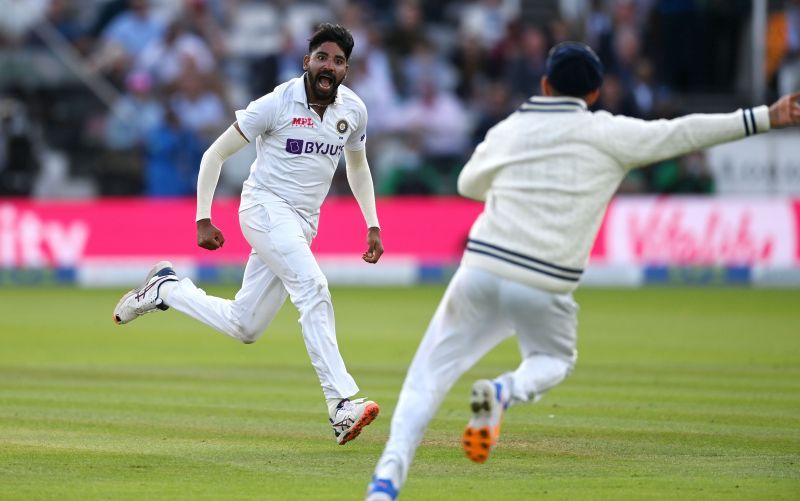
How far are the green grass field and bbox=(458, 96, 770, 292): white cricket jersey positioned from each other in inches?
43.3

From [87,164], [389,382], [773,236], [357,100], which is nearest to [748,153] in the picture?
[773,236]

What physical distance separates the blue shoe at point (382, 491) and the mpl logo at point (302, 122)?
9.30ft

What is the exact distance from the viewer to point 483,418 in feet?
19.0

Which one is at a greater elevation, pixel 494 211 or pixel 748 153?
pixel 494 211

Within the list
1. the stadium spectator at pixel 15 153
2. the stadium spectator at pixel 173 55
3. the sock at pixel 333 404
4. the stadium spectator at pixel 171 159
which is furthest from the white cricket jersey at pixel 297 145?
the stadium spectator at pixel 15 153

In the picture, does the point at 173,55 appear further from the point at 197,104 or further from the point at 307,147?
the point at 307,147

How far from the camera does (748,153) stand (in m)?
19.9

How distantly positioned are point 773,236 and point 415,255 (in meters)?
4.65

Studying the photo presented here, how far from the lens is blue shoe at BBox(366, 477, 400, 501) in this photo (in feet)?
18.3

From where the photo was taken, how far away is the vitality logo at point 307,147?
8016mm

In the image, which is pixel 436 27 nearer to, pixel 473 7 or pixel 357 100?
pixel 473 7

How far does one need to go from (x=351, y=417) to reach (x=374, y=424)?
1180 millimetres

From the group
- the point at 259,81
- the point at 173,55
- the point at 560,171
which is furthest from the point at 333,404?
the point at 173,55

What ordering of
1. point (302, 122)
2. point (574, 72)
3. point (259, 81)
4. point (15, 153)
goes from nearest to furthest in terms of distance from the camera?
point (574, 72) → point (302, 122) → point (15, 153) → point (259, 81)
